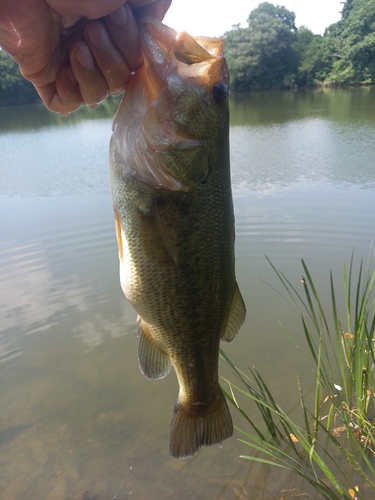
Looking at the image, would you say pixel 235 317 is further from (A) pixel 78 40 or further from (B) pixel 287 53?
(B) pixel 287 53

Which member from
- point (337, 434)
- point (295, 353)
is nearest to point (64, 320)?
point (295, 353)

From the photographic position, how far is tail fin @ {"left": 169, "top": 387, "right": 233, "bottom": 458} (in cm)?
193

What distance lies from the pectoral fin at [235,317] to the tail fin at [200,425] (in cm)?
37

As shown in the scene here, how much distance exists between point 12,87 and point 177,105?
53880mm

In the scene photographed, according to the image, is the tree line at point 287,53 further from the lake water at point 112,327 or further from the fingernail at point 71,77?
the fingernail at point 71,77

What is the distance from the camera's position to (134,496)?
307 cm

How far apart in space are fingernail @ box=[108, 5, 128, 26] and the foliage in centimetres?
5152

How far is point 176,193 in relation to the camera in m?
1.56

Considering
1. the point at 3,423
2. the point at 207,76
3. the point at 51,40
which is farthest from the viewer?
the point at 3,423

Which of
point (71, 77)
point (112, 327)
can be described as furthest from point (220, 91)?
point (112, 327)

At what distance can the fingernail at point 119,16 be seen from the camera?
1.41m

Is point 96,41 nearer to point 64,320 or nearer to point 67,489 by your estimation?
point 67,489

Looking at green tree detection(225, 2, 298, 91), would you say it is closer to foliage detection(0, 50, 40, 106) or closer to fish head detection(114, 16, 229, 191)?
foliage detection(0, 50, 40, 106)

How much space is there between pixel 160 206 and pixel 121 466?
2711 mm
